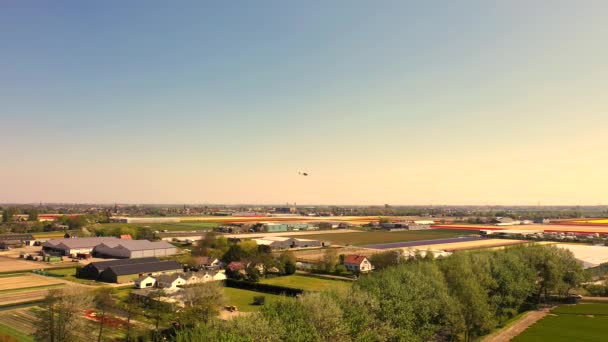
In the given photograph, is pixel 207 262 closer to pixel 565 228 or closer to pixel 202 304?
pixel 202 304

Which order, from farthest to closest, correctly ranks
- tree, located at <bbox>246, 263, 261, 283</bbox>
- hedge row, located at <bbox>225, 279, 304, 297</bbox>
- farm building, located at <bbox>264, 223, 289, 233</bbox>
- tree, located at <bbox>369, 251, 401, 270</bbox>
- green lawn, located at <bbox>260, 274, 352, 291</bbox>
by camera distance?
farm building, located at <bbox>264, 223, 289, 233</bbox> < tree, located at <bbox>369, 251, 401, 270</bbox> < tree, located at <bbox>246, 263, 261, 283</bbox> < green lawn, located at <bbox>260, 274, 352, 291</bbox> < hedge row, located at <bbox>225, 279, 304, 297</bbox>

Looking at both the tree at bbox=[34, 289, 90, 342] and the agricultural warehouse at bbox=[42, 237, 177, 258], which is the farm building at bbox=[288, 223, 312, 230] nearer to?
the agricultural warehouse at bbox=[42, 237, 177, 258]

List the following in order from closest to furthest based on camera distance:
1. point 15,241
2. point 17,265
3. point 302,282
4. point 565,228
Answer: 1. point 302,282
2. point 17,265
3. point 15,241
4. point 565,228

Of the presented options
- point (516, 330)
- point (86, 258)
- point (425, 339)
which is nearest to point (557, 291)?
point (516, 330)

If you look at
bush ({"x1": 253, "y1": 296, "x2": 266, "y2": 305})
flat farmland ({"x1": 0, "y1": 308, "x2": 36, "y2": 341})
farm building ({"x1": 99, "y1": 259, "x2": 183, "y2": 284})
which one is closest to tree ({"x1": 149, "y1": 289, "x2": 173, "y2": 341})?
flat farmland ({"x1": 0, "y1": 308, "x2": 36, "y2": 341})

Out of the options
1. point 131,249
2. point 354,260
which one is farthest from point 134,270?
point 354,260

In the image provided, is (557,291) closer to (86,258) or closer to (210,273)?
(210,273)
